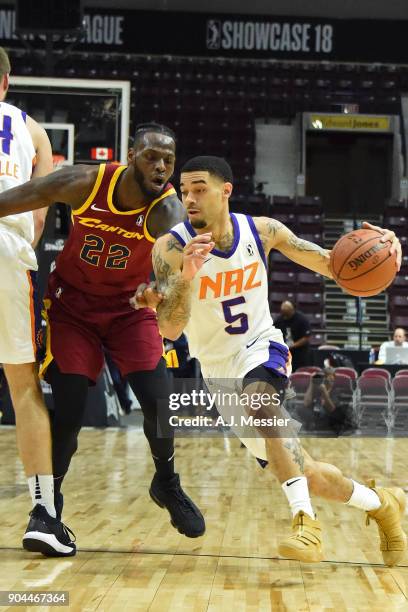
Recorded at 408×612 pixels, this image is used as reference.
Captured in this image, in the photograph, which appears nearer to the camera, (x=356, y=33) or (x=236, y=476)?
(x=236, y=476)

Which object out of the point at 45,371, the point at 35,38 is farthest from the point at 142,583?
the point at 35,38

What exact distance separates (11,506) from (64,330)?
1.75m

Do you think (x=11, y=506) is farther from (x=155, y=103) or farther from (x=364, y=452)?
(x=155, y=103)

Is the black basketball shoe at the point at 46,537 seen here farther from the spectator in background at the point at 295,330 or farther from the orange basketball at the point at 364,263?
the spectator in background at the point at 295,330

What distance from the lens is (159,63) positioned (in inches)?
892

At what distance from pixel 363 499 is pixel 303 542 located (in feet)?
1.84

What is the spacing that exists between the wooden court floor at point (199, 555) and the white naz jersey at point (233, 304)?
2.83 ft

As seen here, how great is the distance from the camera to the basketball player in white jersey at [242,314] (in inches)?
138

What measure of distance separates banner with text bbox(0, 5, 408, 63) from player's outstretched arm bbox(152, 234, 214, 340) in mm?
19362

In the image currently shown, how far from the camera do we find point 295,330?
488 inches

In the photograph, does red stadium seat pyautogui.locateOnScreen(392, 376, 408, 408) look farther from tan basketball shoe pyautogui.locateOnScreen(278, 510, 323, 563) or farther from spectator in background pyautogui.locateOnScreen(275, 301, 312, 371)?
tan basketball shoe pyautogui.locateOnScreen(278, 510, 323, 563)

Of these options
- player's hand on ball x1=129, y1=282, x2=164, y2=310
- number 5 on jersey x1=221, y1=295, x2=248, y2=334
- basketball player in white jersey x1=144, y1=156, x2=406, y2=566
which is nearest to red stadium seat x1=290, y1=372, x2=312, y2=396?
basketball player in white jersey x1=144, y1=156, x2=406, y2=566

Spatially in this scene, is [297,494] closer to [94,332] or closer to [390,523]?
[390,523]

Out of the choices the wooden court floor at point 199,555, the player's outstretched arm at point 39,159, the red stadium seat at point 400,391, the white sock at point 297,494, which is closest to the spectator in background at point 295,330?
the red stadium seat at point 400,391
